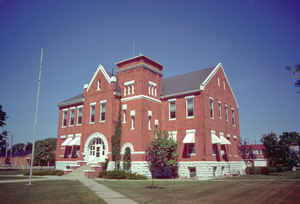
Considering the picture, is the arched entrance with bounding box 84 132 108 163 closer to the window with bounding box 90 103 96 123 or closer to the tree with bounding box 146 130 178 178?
the window with bounding box 90 103 96 123

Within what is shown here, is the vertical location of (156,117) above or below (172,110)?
below

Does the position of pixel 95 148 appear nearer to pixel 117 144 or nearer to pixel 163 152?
pixel 117 144

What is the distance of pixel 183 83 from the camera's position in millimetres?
37469

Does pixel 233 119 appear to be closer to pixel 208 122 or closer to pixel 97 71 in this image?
pixel 208 122

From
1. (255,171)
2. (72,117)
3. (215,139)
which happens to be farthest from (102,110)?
(255,171)

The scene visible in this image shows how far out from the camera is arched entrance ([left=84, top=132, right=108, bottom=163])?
1371 inches

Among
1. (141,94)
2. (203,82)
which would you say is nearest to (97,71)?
(141,94)

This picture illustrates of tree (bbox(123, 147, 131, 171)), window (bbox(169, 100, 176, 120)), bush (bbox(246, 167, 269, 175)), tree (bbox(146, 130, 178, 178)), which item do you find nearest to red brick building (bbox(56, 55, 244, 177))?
window (bbox(169, 100, 176, 120))

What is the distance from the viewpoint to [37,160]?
4506cm

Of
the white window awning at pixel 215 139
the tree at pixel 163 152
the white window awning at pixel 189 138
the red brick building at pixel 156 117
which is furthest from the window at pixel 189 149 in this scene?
the tree at pixel 163 152

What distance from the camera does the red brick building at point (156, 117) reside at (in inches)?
1265

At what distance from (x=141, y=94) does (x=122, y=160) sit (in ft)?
28.6

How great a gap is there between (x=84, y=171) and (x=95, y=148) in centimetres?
540

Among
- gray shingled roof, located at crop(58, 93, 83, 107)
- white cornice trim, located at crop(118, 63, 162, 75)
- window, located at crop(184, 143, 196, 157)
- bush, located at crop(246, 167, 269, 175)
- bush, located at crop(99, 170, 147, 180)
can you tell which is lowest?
bush, located at crop(246, 167, 269, 175)
